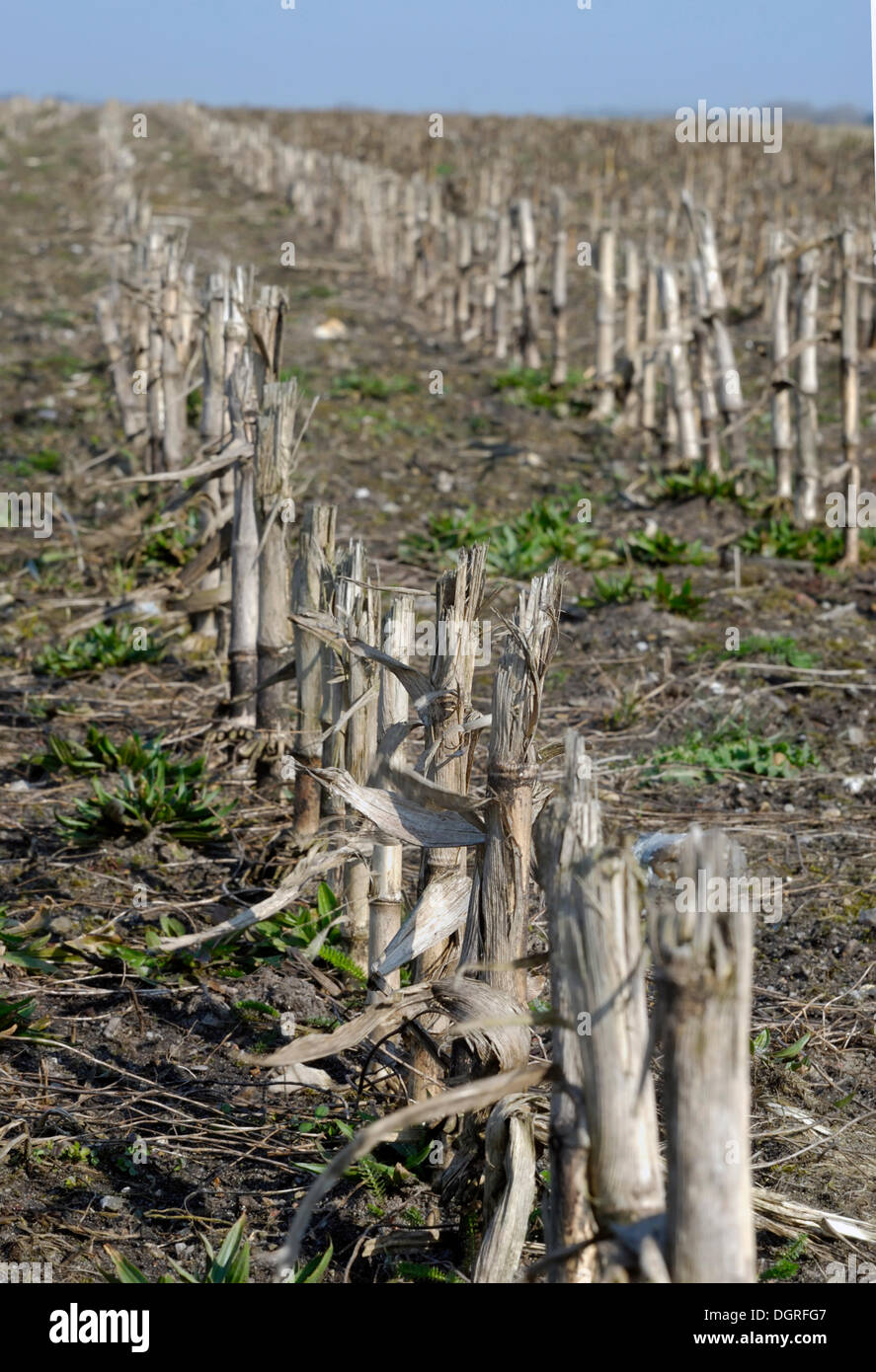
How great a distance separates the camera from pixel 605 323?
39.9ft

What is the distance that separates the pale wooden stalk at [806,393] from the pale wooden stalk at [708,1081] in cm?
747

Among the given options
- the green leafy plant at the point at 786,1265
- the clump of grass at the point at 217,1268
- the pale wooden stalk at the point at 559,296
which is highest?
the pale wooden stalk at the point at 559,296

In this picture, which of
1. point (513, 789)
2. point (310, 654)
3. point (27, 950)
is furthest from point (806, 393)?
point (513, 789)

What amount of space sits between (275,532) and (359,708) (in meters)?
1.38

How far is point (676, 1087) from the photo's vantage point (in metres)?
1.89

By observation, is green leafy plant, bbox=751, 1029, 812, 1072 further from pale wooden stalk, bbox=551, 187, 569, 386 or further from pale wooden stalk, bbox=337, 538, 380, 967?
pale wooden stalk, bbox=551, 187, 569, 386

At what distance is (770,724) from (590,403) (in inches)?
266

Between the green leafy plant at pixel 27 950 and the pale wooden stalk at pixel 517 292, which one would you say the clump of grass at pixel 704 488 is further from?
the green leafy plant at pixel 27 950

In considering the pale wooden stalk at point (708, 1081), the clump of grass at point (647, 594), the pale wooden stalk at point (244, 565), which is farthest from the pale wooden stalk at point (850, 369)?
the pale wooden stalk at point (708, 1081)

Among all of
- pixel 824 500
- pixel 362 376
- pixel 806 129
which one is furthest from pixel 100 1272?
pixel 806 129

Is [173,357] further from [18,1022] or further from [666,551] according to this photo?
[18,1022]

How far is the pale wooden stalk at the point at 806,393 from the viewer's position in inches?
344

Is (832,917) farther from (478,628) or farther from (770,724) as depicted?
(478,628)
